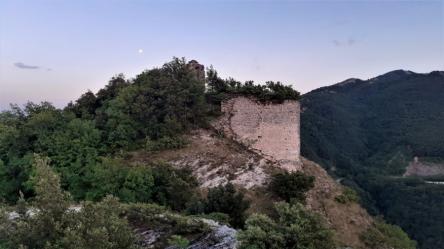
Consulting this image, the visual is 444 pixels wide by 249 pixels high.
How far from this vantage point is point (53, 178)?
8875mm

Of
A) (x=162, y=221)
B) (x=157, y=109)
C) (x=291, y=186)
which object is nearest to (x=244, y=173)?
(x=291, y=186)

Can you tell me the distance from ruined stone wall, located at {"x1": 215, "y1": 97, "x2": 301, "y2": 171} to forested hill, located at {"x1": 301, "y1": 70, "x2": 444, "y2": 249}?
22.0m

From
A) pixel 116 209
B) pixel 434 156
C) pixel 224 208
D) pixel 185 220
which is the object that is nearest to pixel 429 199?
pixel 434 156

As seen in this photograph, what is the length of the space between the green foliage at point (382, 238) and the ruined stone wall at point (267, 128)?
406 cm

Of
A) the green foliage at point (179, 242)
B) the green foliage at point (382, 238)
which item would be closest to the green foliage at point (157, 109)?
the green foliage at point (382, 238)

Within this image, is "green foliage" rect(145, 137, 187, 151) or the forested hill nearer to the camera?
"green foliage" rect(145, 137, 187, 151)

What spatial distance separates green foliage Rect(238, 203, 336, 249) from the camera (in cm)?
885

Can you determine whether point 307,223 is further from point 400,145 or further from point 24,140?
point 400,145

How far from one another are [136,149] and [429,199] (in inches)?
1349

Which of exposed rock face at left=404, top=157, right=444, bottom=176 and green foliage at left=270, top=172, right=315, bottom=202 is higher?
green foliage at left=270, top=172, right=315, bottom=202

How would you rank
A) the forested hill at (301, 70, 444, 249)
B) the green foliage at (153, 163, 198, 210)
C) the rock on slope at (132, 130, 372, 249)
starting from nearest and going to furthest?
1. the green foliage at (153, 163, 198, 210)
2. the rock on slope at (132, 130, 372, 249)
3. the forested hill at (301, 70, 444, 249)

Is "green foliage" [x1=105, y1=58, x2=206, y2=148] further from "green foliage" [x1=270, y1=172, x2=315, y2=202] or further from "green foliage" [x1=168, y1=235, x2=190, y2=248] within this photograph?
"green foliage" [x1=168, y1=235, x2=190, y2=248]

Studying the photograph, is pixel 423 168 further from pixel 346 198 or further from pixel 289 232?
pixel 289 232

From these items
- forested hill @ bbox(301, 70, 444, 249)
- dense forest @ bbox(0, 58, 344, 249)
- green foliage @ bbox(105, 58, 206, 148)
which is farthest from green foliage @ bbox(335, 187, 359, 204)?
forested hill @ bbox(301, 70, 444, 249)
